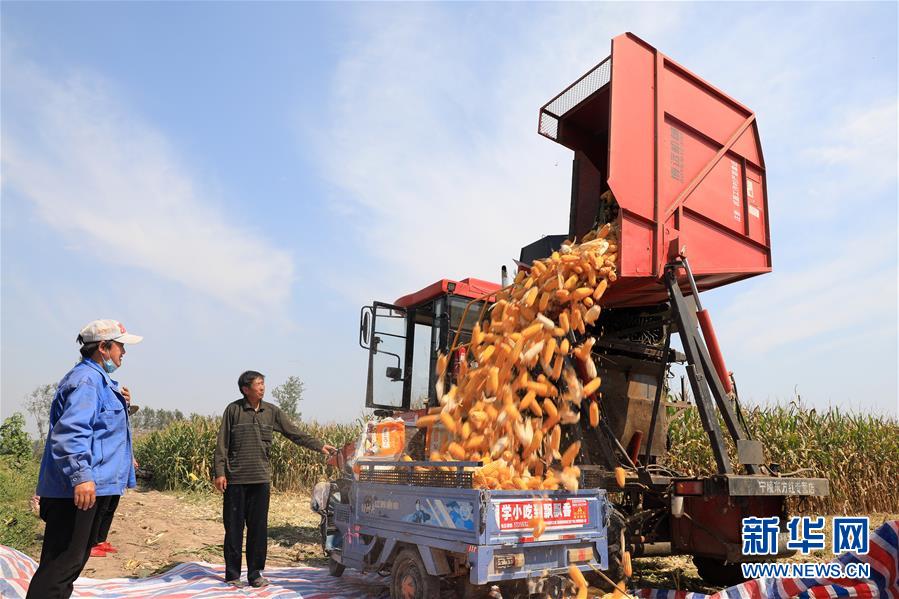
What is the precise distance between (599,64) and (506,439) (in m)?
3.35

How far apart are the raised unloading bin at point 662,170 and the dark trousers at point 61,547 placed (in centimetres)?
375

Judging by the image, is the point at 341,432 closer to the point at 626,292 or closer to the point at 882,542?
the point at 626,292

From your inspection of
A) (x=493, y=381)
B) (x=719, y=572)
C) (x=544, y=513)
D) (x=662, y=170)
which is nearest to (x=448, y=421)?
(x=493, y=381)

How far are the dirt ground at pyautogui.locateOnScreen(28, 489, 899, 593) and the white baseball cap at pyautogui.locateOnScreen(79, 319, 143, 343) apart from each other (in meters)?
2.81

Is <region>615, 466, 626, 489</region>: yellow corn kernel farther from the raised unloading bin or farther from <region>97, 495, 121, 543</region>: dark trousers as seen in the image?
<region>97, 495, 121, 543</region>: dark trousers

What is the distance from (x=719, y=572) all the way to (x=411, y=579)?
2938 millimetres

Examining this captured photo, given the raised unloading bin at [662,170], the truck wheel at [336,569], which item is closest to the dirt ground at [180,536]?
the truck wheel at [336,569]

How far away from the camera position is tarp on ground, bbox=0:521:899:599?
3.65 metres

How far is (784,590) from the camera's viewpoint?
394 centimetres

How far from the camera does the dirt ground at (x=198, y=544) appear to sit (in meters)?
5.79

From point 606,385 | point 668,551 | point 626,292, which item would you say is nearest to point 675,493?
point 668,551

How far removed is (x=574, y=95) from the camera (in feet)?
19.7

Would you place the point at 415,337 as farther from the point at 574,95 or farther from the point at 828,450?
the point at 828,450

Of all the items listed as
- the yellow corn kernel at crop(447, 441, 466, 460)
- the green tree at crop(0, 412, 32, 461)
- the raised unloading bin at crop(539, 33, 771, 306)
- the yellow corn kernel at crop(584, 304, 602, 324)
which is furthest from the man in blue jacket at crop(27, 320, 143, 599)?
the green tree at crop(0, 412, 32, 461)
